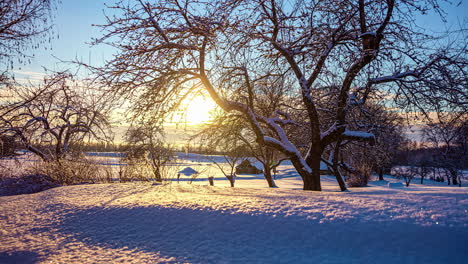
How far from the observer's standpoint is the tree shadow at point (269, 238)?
314cm

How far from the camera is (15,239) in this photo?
4195mm

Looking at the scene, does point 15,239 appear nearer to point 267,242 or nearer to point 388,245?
point 267,242

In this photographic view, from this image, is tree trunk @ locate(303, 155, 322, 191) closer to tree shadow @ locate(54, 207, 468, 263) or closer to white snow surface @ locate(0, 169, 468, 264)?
white snow surface @ locate(0, 169, 468, 264)

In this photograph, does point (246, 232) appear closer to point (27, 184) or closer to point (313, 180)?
point (313, 180)

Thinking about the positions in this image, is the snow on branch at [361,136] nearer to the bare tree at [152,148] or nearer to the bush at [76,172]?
the bare tree at [152,148]

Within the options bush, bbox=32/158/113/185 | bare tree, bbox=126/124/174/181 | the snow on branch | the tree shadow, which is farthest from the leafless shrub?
the tree shadow

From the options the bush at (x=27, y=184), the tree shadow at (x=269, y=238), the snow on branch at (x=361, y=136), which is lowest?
the bush at (x=27, y=184)

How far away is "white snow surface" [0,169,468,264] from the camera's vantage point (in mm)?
3219

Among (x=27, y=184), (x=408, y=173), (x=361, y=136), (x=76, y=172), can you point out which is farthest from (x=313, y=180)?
(x=408, y=173)

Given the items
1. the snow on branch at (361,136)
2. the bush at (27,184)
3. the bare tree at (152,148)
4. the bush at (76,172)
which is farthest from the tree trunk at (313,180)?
the bush at (27,184)

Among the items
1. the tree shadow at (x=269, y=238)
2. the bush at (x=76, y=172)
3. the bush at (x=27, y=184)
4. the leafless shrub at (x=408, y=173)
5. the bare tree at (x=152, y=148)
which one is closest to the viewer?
the tree shadow at (x=269, y=238)

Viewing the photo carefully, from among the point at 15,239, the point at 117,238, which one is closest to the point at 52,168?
the point at 15,239

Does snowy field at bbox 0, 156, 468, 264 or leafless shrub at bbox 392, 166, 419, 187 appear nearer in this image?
snowy field at bbox 0, 156, 468, 264

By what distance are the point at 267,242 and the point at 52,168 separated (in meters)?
9.40
